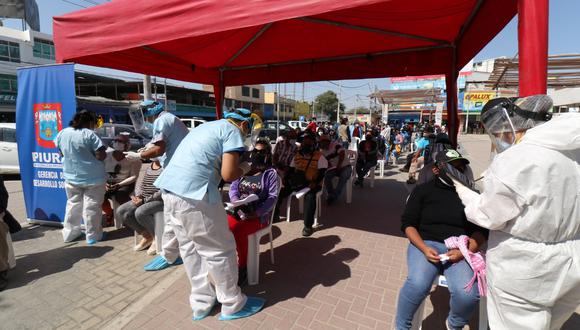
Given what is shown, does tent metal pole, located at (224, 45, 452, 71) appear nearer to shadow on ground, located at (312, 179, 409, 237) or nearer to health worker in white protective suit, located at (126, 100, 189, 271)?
shadow on ground, located at (312, 179, 409, 237)

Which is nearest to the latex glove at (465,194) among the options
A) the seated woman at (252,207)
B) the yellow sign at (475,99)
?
the seated woman at (252,207)

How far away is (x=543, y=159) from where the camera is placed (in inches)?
48.1

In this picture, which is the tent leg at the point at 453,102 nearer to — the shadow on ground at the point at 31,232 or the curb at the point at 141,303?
the curb at the point at 141,303

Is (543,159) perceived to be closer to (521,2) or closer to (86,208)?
(521,2)

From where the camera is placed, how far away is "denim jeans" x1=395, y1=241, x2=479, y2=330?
6.15 ft

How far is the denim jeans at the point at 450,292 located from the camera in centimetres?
188

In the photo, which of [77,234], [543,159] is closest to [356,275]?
[543,159]

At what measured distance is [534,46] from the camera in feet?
5.45

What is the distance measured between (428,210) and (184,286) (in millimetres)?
2391

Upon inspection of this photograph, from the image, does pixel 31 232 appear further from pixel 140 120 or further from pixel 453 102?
pixel 453 102

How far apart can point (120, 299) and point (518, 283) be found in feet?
10.0

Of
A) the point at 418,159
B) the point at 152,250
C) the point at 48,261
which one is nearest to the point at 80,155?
the point at 48,261

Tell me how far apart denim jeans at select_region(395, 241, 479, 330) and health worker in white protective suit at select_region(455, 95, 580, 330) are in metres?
0.46

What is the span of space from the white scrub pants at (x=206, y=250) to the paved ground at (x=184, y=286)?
0.17 metres
